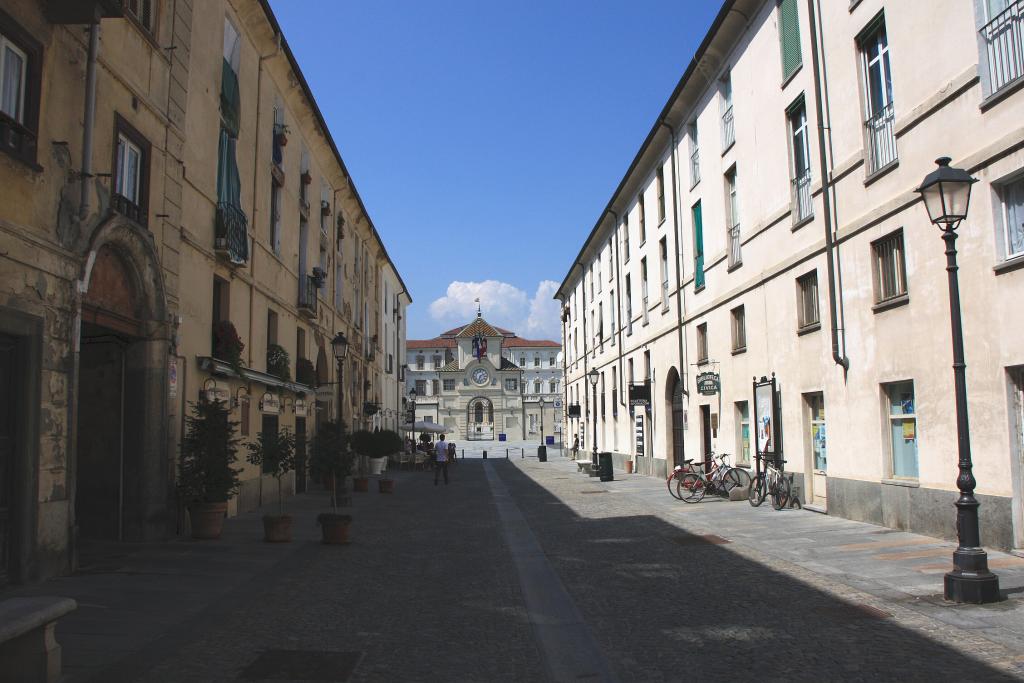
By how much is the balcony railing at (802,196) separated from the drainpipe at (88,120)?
12.6 meters

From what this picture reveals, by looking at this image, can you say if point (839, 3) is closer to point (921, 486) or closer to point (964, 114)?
point (964, 114)

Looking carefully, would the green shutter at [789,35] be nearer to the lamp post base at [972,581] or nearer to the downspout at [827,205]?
the downspout at [827,205]

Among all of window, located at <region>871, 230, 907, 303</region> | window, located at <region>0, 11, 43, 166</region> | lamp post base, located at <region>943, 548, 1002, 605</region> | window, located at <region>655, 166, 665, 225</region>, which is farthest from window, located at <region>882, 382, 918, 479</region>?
window, located at <region>655, 166, 665, 225</region>

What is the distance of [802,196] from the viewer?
16.5 meters

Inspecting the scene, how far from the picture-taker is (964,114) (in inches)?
434

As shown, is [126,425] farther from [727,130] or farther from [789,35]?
[727,130]

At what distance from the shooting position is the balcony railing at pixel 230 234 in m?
15.2

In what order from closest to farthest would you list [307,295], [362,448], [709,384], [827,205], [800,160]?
[827,205] → [800,160] → [709,384] → [307,295] → [362,448]

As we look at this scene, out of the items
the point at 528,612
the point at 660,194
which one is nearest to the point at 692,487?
the point at 528,612

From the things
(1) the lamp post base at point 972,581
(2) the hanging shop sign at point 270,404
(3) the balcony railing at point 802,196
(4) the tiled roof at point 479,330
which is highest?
(4) the tiled roof at point 479,330

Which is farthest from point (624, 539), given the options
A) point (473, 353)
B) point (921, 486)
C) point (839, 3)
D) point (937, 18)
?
point (473, 353)

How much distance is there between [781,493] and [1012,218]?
8.01 meters

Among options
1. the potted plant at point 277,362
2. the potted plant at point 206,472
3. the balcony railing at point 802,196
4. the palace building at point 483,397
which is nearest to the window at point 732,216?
the balcony railing at point 802,196

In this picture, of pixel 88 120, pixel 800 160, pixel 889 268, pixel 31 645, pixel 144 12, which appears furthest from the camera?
pixel 800 160
